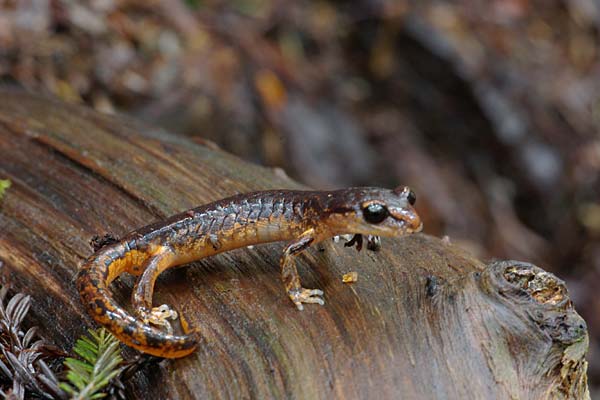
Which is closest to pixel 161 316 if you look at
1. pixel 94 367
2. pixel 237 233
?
pixel 94 367

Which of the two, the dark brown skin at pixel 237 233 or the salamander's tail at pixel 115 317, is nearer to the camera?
the salamander's tail at pixel 115 317

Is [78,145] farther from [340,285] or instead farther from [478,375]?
[478,375]

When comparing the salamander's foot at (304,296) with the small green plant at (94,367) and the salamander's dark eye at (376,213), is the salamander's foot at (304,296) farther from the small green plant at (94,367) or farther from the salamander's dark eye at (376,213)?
the small green plant at (94,367)

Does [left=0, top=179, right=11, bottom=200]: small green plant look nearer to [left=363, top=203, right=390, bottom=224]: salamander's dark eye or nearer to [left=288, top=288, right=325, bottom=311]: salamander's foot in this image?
[left=288, top=288, right=325, bottom=311]: salamander's foot

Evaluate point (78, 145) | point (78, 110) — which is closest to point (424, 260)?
point (78, 145)

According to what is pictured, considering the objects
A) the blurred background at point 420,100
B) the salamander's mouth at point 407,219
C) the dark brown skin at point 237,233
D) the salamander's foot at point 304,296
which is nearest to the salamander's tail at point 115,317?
the dark brown skin at point 237,233

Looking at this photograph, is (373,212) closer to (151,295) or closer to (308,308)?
(308,308)
